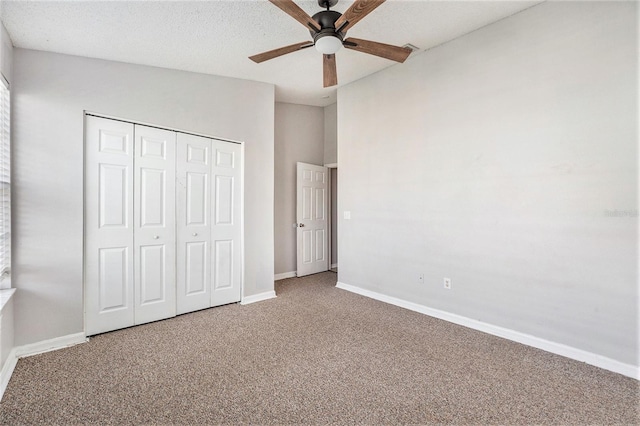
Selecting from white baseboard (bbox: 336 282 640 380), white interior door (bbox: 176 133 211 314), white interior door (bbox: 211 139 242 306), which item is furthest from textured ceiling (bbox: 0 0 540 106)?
white baseboard (bbox: 336 282 640 380)

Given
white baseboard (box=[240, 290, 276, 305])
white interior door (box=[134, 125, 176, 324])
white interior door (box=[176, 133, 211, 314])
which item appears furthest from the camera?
white baseboard (box=[240, 290, 276, 305])

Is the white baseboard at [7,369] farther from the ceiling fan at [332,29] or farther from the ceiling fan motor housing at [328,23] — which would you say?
the ceiling fan motor housing at [328,23]

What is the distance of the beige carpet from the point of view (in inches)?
70.1

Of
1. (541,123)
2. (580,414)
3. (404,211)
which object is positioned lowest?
(580,414)

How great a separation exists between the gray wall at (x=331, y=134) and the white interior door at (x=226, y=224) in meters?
2.01

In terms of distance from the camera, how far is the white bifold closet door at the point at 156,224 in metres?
2.88

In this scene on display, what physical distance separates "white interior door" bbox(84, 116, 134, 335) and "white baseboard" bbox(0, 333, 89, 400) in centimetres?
12

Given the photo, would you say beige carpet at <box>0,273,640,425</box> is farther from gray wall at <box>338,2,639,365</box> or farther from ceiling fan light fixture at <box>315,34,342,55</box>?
ceiling fan light fixture at <box>315,34,342,55</box>

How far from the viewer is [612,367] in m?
2.25

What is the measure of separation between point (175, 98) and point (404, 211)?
2920mm

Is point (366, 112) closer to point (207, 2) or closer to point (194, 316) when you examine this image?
point (207, 2)

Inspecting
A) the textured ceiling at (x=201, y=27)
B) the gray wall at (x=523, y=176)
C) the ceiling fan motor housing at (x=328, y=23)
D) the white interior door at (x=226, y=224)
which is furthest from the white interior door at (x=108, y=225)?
the gray wall at (x=523, y=176)

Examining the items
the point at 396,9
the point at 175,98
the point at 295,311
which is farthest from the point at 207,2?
the point at 295,311

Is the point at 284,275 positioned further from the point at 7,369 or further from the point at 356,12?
the point at 356,12
